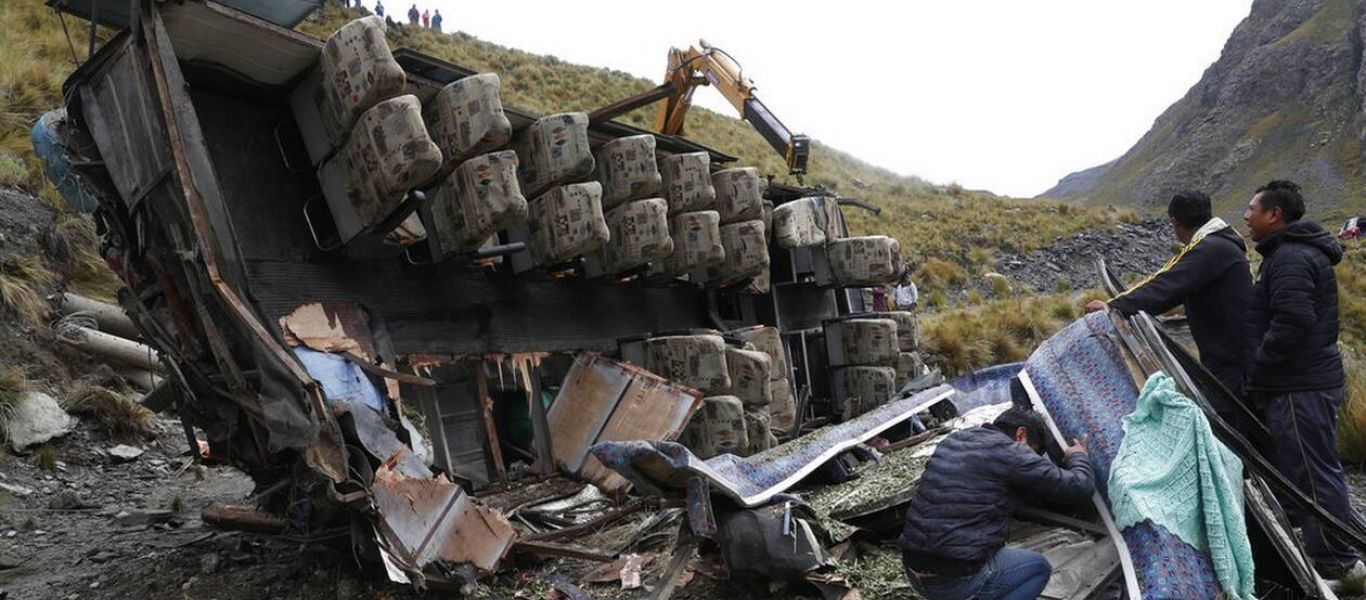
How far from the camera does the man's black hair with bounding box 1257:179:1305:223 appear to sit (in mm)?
4586

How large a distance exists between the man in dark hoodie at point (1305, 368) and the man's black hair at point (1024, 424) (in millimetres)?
1307

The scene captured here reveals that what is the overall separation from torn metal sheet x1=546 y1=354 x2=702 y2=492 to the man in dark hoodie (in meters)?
3.74

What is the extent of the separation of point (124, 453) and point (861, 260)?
26.1 feet

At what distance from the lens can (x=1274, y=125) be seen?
192 ft

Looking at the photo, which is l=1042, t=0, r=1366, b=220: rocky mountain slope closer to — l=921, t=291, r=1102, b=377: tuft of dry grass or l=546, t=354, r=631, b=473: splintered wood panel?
l=921, t=291, r=1102, b=377: tuft of dry grass

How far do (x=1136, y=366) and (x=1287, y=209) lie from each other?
1165 millimetres

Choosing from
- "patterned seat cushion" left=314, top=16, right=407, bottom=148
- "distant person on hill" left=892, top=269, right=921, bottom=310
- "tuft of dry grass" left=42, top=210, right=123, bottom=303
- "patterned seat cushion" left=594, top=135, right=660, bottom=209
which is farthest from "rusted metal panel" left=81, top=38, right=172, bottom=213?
"distant person on hill" left=892, top=269, right=921, bottom=310

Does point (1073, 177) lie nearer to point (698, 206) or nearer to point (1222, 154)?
point (1222, 154)

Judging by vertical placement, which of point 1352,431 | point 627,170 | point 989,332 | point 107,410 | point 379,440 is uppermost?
point 627,170

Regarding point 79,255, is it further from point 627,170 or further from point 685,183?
point 685,183

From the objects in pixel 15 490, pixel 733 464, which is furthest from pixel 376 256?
pixel 15 490

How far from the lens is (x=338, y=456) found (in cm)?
456

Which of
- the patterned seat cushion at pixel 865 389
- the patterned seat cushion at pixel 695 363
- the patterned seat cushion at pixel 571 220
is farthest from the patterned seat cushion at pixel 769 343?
the patterned seat cushion at pixel 571 220

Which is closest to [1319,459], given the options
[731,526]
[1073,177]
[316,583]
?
[731,526]
